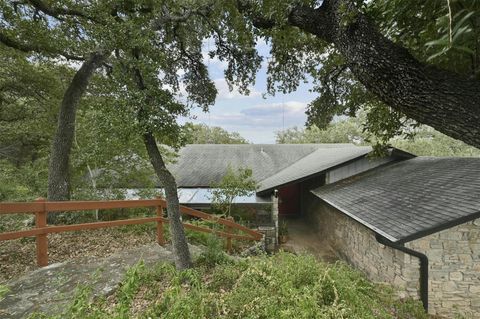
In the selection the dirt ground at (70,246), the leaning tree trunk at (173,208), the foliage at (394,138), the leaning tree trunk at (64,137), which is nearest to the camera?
the dirt ground at (70,246)

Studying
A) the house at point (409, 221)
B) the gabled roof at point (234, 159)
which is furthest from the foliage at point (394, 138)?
the house at point (409, 221)

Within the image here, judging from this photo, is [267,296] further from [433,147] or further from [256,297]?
[433,147]

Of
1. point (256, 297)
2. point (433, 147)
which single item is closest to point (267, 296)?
point (256, 297)

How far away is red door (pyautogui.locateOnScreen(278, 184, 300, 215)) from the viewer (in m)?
16.3

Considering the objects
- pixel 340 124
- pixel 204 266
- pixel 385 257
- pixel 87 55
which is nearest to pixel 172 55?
pixel 87 55

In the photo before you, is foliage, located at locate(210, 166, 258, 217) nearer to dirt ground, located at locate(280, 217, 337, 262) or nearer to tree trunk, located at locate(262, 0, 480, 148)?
dirt ground, located at locate(280, 217, 337, 262)

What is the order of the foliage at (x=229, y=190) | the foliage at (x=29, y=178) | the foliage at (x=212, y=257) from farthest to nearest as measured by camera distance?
the foliage at (x=229, y=190)
the foliage at (x=29, y=178)
the foliage at (x=212, y=257)

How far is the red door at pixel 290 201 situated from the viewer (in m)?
16.3

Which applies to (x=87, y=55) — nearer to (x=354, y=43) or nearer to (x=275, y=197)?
(x=354, y=43)

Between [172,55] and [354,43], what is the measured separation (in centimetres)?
576

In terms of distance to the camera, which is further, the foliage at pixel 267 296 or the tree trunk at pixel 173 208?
the tree trunk at pixel 173 208

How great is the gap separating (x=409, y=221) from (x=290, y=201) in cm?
1037

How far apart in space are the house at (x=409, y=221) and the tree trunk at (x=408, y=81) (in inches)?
104

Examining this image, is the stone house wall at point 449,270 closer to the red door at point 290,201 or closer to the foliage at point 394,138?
the red door at point 290,201
